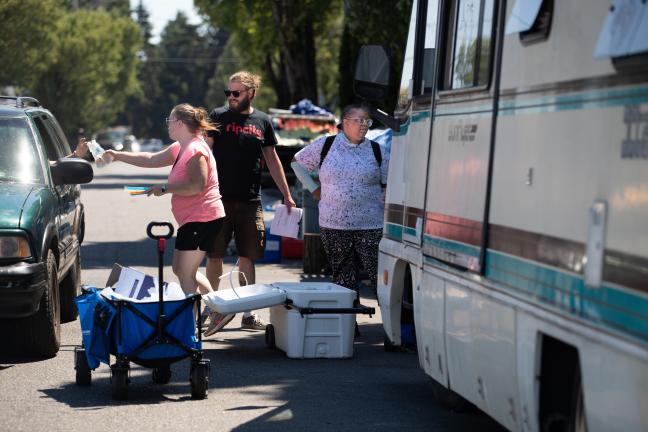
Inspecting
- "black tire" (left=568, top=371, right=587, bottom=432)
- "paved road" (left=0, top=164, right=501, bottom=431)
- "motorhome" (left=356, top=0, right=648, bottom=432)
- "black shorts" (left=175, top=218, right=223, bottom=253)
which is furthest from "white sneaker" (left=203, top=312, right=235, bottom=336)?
"black tire" (left=568, top=371, right=587, bottom=432)

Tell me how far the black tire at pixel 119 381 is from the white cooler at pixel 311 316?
156cm

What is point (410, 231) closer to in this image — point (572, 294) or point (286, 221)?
point (572, 294)

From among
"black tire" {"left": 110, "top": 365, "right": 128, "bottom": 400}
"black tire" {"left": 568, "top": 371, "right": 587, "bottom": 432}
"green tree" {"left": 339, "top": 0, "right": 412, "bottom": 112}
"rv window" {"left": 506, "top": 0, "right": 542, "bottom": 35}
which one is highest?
"green tree" {"left": 339, "top": 0, "right": 412, "bottom": 112}

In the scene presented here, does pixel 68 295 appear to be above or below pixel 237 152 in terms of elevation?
below

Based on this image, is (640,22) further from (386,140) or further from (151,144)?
(151,144)

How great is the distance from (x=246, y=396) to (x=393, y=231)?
51.9 inches

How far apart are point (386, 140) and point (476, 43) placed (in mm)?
5723

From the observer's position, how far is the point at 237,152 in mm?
10805

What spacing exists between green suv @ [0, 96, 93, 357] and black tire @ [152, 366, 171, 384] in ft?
3.15

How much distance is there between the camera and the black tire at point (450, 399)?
7.61m

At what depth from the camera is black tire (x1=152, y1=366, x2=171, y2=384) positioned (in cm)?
856

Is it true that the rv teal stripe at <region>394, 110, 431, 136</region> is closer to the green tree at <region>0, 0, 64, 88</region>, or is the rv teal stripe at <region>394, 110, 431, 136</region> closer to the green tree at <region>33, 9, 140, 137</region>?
the green tree at <region>0, 0, 64, 88</region>

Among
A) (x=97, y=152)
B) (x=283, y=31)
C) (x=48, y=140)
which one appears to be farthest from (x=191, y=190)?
(x=283, y=31)

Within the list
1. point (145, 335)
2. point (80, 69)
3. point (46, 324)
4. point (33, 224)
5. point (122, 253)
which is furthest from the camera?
point (80, 69)
